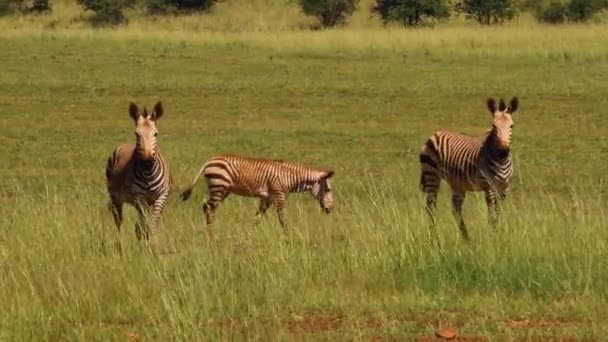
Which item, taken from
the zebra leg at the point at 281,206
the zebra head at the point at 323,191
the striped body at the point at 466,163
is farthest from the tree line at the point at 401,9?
the striped body at the point at 466,163

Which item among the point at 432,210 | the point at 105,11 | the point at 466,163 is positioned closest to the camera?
the point at 432,210

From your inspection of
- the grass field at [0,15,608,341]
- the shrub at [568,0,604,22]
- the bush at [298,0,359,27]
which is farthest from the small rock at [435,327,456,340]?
the shrub at [568,0,604,22]

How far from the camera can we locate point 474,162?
11.3m

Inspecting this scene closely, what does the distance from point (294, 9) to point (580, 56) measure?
2467 cm

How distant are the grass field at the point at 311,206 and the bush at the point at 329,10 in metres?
17.2

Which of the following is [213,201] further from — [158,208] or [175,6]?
[175,6]

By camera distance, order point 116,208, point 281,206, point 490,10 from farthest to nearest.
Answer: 1. point 490,10
2. point 281,206
3. point 116,208

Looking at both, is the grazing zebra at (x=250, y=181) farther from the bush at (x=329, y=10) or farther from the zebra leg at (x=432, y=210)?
the bush at (x=329, y=10)

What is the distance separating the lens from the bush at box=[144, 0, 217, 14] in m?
59.5

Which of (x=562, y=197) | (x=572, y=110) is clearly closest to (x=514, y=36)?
(x=572, y=110)

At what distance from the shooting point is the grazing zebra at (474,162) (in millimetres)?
10953

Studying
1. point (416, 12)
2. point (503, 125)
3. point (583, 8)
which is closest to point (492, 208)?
point (503, 125)

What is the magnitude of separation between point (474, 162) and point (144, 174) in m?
3.02

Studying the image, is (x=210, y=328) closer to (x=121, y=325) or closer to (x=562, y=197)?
(x=121, y=325)
